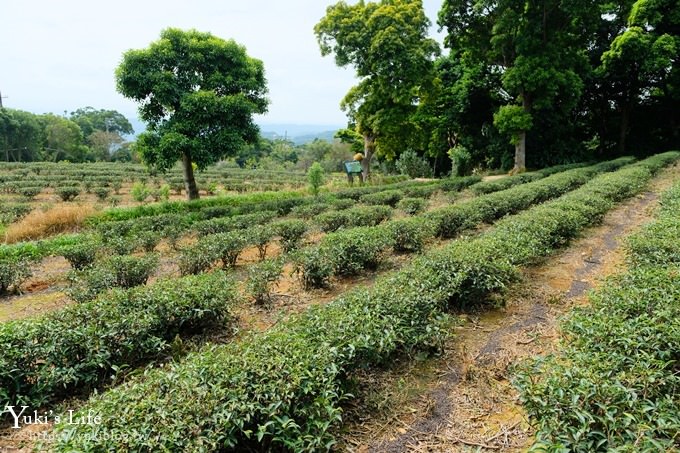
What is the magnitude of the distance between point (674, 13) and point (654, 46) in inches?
94.5

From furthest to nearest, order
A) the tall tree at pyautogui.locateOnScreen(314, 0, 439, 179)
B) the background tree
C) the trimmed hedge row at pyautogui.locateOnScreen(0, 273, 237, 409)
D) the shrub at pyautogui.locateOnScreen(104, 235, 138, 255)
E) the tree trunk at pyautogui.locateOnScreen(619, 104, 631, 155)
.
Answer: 1. the background tree
2. the tree trunk at pyautogui.locateOnScreen(619, 104, 631, 155)
3. the tall tree at pyautogui.locateOnScreen(314, 0, 439, 179)
4. the shrub at pyautogui.locateOnScreen(104, 235, 138, 255)
5. the trimmed hedge row at pyautogui.locateOnScreen(0, 273, 237, 409)

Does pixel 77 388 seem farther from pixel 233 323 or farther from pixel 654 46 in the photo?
pixel 654 46

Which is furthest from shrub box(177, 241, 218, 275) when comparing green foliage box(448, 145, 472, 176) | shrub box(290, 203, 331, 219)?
green foliage box(448, 145, 472, 176)

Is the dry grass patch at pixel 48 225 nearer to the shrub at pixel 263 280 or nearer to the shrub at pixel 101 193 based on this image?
the shrub at pixel 263 280

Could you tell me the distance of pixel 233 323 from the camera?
4.59 m

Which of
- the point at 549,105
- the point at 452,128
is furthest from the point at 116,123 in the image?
the point at 549,105

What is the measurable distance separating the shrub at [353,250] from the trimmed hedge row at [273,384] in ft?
5.91

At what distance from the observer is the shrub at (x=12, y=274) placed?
606cm

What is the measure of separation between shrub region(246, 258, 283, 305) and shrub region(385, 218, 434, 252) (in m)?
2.41

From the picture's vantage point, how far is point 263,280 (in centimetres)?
506

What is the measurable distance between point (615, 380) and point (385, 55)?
18.0 meters

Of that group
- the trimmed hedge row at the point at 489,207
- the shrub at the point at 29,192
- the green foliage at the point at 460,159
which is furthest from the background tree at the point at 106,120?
the trimmed hedge row at the point at 489,207

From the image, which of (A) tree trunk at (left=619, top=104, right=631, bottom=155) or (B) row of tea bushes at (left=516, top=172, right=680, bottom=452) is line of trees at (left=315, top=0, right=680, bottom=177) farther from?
(B) row of tea bushes at (left=516, top=172, right=680, bottom=452)

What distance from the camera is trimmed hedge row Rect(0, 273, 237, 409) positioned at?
3.04 m
